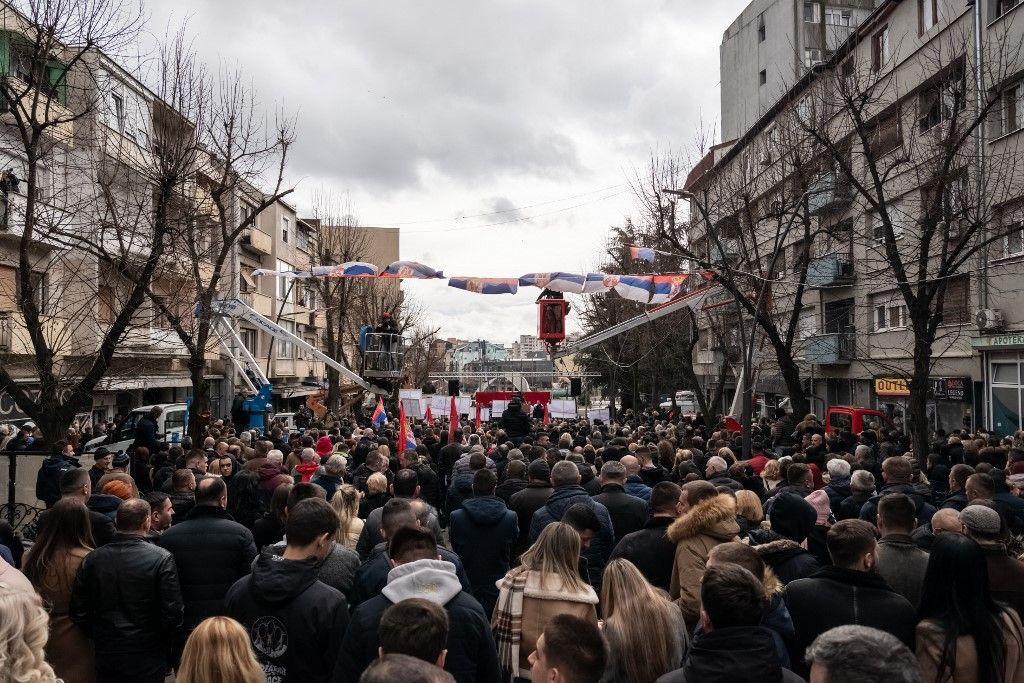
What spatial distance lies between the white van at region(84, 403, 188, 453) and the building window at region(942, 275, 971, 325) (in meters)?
20.4

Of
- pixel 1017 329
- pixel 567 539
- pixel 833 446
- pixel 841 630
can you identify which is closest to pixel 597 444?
pixel 833 446

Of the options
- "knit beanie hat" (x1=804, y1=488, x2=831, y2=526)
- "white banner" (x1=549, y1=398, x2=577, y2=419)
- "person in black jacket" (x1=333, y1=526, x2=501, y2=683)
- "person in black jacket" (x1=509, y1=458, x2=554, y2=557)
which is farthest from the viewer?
"white banner" (x1=549, y1=398, x2=577, y2=419)

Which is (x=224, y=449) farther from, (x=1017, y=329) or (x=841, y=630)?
(x=1017, y=329)

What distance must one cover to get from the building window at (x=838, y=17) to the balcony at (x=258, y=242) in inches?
1122

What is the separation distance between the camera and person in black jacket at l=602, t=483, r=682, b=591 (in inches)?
211

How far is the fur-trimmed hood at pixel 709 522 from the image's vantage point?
4.97 m

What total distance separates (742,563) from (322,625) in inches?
78.2

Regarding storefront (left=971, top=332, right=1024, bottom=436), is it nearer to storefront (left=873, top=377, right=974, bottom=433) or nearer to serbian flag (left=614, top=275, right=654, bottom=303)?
storefront (left=873, top=377, right=974, bottom=433)

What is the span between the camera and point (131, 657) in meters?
4.66

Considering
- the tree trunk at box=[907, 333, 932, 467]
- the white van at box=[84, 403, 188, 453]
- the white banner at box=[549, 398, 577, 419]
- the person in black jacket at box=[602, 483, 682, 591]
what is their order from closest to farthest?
the person in black jacket at box=[602, 483, 682, 591]
the tree trunk at box=[907, 333, 932, 467]
the white van at box=[84, 403, 188, 453]
the white banner at box=[549, 398, 577, 419]

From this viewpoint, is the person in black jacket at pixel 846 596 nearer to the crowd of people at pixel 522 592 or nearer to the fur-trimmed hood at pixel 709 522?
the crowd of people at pixel 522 592

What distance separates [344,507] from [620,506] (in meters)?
2.33

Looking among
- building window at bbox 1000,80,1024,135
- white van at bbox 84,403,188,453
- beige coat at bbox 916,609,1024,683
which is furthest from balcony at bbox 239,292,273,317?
beige coat at bbox 916,609,1024,683

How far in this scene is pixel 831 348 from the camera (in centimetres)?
3147
